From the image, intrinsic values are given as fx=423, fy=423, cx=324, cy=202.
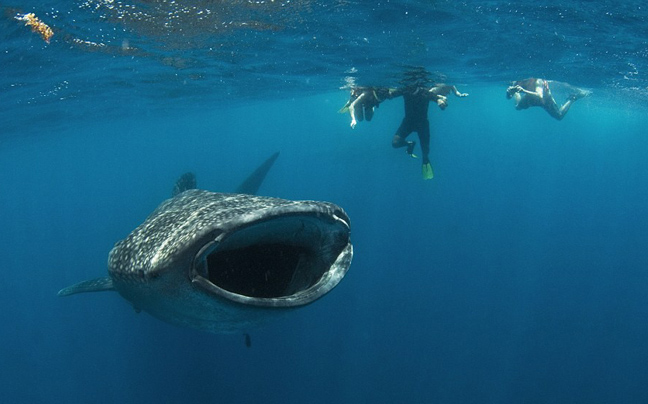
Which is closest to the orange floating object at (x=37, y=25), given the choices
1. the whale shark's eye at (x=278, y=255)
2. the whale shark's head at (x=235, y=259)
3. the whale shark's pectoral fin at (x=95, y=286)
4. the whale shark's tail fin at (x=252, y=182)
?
the whale shark's tail fin at (x=252, y=182)

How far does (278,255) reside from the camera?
3375 millimetres

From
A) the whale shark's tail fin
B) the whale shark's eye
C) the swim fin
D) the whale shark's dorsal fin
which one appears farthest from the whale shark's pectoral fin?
the swim fin

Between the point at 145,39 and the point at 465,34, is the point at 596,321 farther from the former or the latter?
the point at 145,39

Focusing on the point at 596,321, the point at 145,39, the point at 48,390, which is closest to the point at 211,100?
the point at 145,39

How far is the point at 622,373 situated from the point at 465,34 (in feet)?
56.4

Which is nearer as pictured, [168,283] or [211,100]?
[168,283]

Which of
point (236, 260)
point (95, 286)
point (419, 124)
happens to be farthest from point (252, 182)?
point (236, 260)

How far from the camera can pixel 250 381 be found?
45.6 ft

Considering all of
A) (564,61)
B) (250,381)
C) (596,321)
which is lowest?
(596,321)

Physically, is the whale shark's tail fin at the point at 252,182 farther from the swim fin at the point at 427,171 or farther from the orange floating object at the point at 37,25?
the orange floating object at the point at 37,25

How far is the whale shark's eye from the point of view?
269 centimetres

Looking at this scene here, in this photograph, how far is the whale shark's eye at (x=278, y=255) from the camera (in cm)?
269

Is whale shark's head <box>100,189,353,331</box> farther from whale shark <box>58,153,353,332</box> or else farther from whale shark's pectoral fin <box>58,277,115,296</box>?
whale shark's pectoral fin <box>58,277,115,296</box>

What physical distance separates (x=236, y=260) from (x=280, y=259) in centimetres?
46
